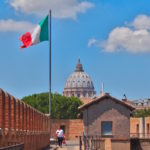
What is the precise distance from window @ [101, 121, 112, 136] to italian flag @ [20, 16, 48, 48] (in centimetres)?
1041

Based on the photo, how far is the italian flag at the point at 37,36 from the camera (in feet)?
163

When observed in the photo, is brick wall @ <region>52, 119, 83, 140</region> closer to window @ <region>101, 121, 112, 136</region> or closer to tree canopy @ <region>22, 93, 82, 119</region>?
tree canopy @ <region>22, 93, 82, 119</region>

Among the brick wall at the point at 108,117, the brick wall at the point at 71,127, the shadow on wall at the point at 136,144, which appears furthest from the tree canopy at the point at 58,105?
the brick wall at the point at 108,117

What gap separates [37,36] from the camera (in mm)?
Result: 51688

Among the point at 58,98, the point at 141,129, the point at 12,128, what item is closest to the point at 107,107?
the point at 141,129

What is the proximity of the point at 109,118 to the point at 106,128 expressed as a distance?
0.99m

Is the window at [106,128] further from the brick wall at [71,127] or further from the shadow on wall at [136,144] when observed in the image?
the brick wall at [71,127]

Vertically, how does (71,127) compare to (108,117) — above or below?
below

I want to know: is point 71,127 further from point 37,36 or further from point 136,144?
point 37,36

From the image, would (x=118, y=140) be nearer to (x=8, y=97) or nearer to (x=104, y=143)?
(x=104, y=143)

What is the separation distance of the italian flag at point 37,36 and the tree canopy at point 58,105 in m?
71.2

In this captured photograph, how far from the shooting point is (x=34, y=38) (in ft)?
167

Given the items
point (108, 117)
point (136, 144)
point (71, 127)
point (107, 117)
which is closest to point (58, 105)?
point (71, 127)

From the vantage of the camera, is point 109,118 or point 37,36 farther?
point 109,118
